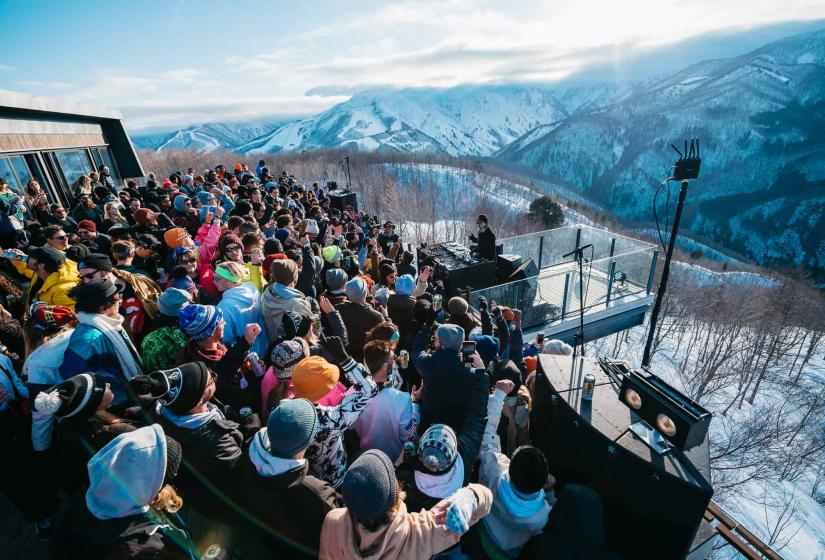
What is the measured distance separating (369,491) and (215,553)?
122 centimetres

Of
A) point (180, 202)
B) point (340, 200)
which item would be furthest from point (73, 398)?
point (340, 200)

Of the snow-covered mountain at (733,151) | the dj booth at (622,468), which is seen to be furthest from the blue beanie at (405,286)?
the snow-covered mountain at (733,151)

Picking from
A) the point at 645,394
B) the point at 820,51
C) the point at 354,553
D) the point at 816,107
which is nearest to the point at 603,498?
the point at 645,394

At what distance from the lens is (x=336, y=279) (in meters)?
5.05

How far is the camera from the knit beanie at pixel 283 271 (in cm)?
444

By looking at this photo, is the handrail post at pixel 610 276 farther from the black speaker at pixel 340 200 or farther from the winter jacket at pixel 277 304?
the black speaker at pixel 340 200

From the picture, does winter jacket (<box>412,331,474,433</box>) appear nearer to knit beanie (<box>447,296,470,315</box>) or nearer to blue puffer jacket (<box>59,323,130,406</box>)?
knit beanie (<box>447,296,470,315</box>)

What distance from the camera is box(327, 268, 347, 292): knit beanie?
503 cm

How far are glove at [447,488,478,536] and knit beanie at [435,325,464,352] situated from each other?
1475mm

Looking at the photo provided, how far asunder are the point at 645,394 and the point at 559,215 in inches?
2006

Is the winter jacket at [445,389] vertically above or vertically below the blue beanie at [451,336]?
below

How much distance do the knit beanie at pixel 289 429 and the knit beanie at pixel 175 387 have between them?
604 mm

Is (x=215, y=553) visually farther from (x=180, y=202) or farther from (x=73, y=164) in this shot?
(x=73, y=164)

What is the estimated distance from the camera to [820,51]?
14938 cm
